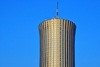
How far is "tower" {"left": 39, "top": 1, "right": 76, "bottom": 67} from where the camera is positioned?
180 m

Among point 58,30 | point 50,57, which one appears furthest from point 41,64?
point 58,30

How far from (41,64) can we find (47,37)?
88.4 feet

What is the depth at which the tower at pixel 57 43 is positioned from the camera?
180m

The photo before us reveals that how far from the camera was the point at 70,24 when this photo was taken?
605 feet

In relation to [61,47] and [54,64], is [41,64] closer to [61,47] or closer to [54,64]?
[54,64]

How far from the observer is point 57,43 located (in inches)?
7175

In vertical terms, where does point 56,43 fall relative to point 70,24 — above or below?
below

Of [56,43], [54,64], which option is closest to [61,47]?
[56,43]

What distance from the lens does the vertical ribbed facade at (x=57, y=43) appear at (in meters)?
180

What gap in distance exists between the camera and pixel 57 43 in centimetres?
18225

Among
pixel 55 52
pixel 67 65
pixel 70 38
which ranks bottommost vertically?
pixel 67 65

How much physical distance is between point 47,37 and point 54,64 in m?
26.4

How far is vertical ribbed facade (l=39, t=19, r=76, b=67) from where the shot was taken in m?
180

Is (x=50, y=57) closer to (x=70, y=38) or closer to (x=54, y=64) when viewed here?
(x=54, y=64)
